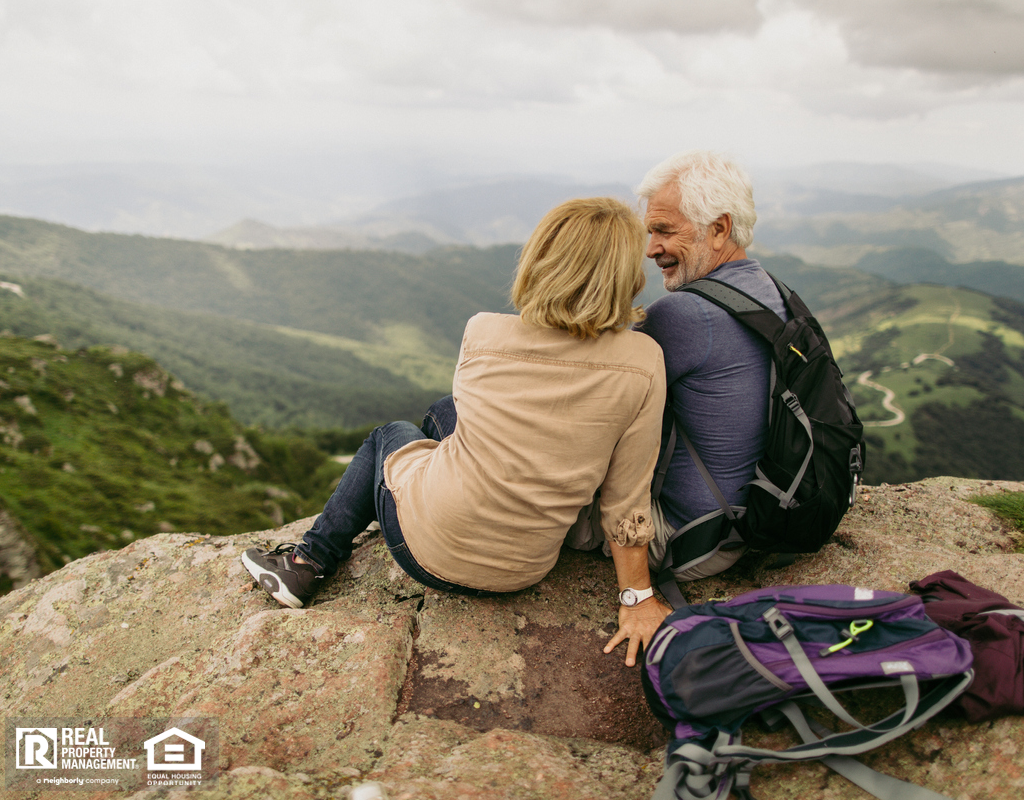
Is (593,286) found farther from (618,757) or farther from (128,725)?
(128,725)

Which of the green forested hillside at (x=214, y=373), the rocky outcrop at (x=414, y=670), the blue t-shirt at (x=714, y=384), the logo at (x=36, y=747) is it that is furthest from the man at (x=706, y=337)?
the green forested hillside at (x=214, y=373)

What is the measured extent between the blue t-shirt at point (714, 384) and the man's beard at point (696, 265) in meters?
0.15

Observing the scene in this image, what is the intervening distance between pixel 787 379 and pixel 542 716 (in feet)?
9.51

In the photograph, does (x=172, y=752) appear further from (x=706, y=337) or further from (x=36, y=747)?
(x=706, y=337)

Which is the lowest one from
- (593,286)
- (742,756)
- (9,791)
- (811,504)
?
(9,791)

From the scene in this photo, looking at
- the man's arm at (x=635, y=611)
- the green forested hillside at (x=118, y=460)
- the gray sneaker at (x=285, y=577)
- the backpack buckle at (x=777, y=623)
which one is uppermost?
the backpack buckle at (x=777, y=623)

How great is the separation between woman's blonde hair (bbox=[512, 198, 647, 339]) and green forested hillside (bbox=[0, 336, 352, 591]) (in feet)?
48.5

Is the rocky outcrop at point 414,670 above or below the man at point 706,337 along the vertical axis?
below

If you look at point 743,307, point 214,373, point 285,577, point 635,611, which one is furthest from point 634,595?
point 214,373

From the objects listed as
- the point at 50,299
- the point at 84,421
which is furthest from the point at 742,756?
the point at 50,299

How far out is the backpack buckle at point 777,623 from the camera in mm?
2859

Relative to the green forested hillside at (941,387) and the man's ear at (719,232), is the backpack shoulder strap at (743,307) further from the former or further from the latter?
the green forested hillside at (941,387)

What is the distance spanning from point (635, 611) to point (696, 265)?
2.69 meters

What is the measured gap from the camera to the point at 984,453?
366ft
